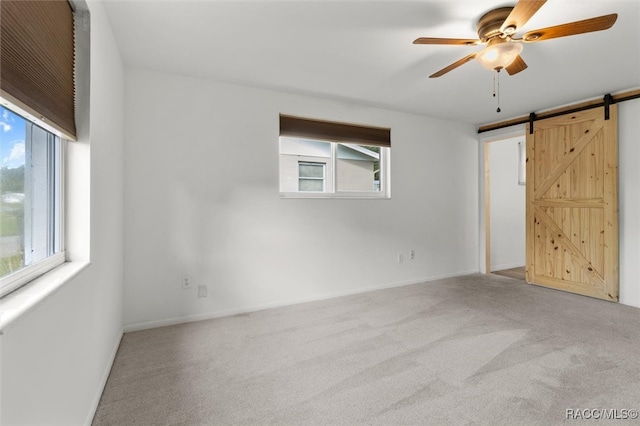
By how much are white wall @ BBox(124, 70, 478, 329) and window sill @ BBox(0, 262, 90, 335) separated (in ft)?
5.01

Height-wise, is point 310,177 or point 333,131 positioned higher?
point 333,131

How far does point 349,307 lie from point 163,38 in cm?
302

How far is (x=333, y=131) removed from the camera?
12.7 ft

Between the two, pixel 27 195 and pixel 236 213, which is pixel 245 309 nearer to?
pixel 236 213

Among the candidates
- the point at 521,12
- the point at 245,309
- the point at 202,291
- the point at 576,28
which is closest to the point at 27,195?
the point at 202,291

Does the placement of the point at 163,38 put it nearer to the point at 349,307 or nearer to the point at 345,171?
the point at 345,171

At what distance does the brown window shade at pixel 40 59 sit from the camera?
3.27 feet

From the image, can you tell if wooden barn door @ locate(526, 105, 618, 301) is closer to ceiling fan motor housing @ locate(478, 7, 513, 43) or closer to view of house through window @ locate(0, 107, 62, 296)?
ceiling fan motor housing @ locate(478, 7, 513, 43)

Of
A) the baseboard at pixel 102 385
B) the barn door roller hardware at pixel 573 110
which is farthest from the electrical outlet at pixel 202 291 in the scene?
the barn door roller hardware at pixel 573 110

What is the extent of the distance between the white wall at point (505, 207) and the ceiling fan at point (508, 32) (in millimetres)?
3315

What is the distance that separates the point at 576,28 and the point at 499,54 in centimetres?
41

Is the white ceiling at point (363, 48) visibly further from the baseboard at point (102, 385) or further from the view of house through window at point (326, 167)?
the baseboard at point (102, 385)

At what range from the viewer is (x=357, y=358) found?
2.28 m

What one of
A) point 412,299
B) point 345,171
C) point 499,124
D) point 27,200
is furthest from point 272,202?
point 499,124
